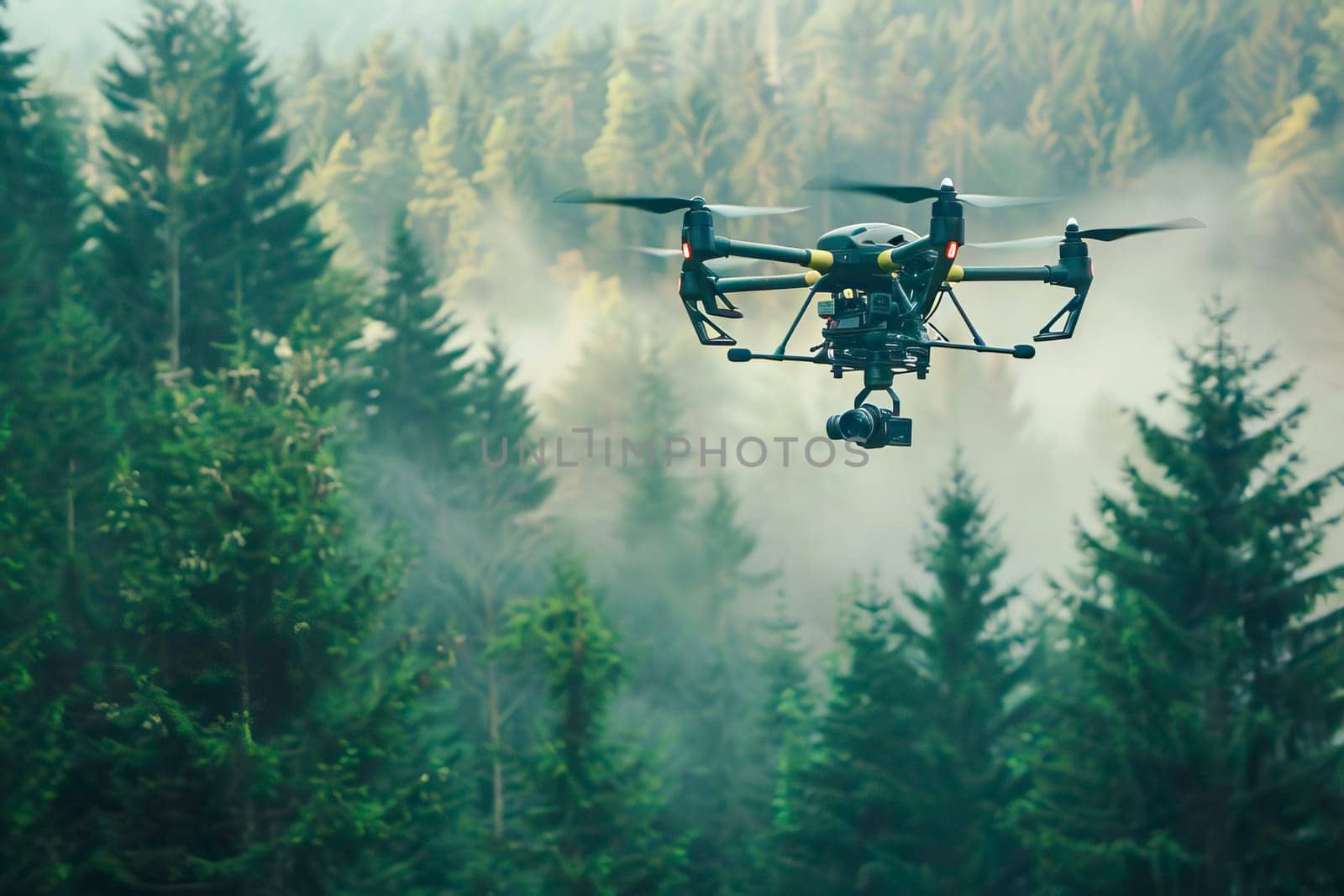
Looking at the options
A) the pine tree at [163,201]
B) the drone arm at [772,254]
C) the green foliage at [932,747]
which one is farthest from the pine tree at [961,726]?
the drone arm at [772,254]

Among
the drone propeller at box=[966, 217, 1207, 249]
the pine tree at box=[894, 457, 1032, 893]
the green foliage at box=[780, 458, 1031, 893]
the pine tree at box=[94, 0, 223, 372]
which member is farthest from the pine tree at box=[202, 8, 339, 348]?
the drone propeller at box=[966, 217, 1207, 249]

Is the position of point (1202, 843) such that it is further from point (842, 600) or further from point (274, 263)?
point (274, 263)

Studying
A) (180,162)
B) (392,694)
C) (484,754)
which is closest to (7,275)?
(180,162)

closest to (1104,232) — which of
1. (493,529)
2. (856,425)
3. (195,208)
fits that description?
(856,425)

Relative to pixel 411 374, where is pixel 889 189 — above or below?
below

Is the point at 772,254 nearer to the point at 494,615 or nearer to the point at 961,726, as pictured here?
the point at 961,726

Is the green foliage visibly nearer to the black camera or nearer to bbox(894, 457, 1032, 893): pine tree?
bbox(894, 457, 1032, 893): pine tree

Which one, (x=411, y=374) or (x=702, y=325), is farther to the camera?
(x=411, y=374)

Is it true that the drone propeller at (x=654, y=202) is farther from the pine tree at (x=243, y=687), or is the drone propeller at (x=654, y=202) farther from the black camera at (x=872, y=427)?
→ the pine tree at (x=243, y=687)
